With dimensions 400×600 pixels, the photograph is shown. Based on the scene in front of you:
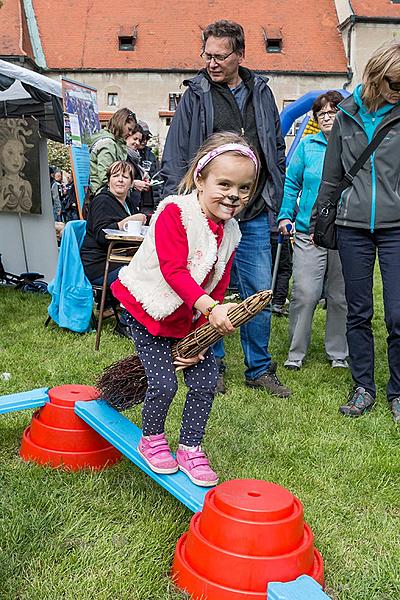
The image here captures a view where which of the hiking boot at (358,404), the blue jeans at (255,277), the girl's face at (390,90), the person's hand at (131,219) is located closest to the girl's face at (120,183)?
the person's hand at (131,219)

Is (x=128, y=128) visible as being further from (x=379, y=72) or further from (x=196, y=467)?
(x=196, y=467)

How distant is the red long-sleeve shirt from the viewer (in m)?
2.61

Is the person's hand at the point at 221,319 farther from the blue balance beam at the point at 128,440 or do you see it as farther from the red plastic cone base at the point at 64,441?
the red plastic cone base at the point at 64,441

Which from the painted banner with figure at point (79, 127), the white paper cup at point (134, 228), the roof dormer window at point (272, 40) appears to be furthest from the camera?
the roof dormer window at point (272, 40)

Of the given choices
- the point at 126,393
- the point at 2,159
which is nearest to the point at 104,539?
the point at 126,393

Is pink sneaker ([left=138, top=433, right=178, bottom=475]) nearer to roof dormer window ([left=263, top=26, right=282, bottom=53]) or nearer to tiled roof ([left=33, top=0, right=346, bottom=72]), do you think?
tiled roof ([left=33, top=0, right=346, bottom=72])

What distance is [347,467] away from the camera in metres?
3.34

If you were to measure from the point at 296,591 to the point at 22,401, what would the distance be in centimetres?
173

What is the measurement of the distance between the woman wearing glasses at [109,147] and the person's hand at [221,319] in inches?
175

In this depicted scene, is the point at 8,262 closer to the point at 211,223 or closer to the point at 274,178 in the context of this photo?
the point at 274,178

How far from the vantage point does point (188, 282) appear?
8.52ft

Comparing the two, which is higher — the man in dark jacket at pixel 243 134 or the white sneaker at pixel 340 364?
the man in dark jacket at pixel 243 134

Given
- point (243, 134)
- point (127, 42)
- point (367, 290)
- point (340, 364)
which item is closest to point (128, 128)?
point (243, 134)

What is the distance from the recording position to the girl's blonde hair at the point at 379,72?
3.89 meters
